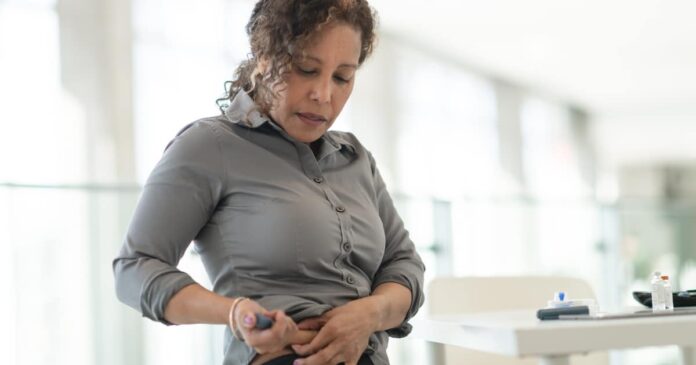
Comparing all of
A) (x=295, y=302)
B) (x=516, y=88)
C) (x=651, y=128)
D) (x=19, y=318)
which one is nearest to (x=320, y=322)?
(x=295, y=302)

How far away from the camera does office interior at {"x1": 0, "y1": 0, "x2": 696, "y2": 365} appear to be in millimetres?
3162

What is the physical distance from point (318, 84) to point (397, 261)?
1.16 feet

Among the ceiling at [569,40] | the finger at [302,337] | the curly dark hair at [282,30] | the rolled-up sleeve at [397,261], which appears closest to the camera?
the finger at [302,337]

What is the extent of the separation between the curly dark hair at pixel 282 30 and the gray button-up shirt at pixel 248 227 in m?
0.04

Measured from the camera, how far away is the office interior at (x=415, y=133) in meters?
3.16

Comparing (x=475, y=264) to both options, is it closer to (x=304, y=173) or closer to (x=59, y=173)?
(x=59, y=173)

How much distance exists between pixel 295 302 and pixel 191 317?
0.52 feet

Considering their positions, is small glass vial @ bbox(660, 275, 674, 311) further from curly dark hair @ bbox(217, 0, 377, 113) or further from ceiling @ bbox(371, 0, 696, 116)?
ceiling @ bbox(371, 0, 696, 116)

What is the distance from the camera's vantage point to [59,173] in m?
5.88

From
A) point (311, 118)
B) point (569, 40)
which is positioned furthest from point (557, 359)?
point (569, 40)

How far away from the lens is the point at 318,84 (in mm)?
1452

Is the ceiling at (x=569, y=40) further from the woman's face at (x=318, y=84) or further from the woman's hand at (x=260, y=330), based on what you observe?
the woman's hand at (x=260, y=330)

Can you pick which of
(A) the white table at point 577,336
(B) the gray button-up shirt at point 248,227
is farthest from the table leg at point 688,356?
(B) the gray button-up shirt at point 248,227

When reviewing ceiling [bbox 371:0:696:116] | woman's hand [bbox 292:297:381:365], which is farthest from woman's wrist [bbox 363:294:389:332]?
ceiling [bbox 371:0:696:116]
